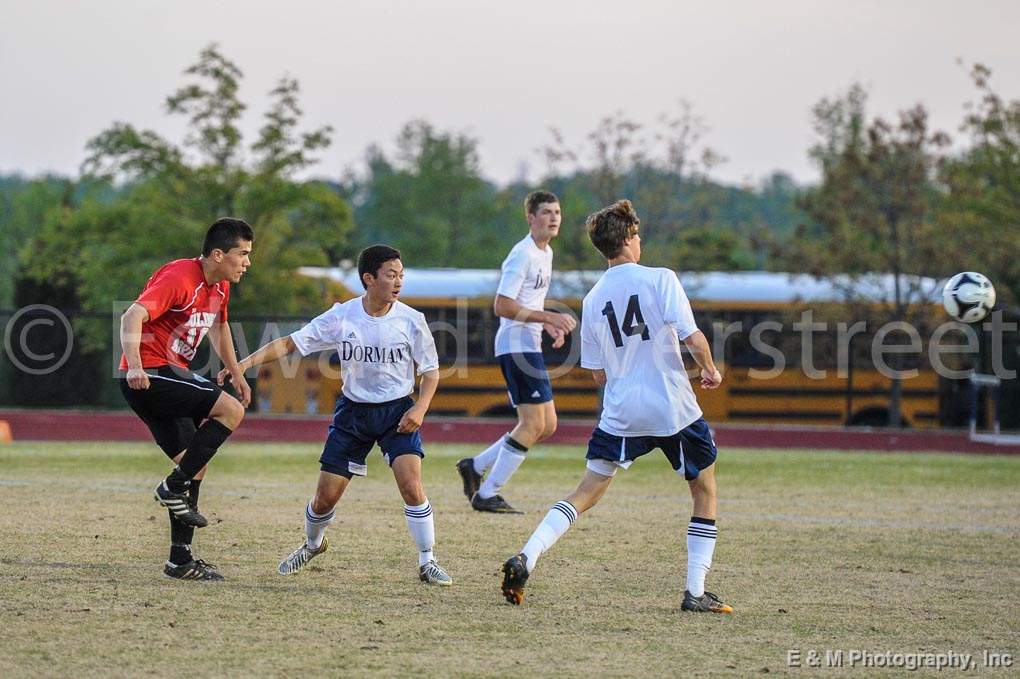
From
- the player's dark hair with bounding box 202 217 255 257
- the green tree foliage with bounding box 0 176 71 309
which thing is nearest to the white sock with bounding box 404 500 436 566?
the player's dark hair with bounding box 202 217 255 257

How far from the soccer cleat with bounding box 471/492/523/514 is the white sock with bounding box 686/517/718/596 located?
159 inches

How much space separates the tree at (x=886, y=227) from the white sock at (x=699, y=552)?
21022 millimetres

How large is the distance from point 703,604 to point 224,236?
10.9 feet

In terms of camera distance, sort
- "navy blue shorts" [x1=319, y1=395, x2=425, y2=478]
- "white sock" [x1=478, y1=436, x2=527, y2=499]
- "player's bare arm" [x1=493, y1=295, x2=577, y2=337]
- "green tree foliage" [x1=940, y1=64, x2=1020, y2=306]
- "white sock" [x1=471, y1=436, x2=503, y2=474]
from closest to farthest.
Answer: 1. "navy blue shorts" [x1=319, y1=395, x2=425, y2=478]
2. "player's bare arm" [x1=493, y1=295, x2=577, y2=337]
3. "white sock" [x1=478, y1=436, x2=527, y2=499]
4. "white sock" [x1=471, y1=436, x2=503, y2=474]
5. "green tree foliage" [x1=940, y1=64, x2=1020, y2=306]

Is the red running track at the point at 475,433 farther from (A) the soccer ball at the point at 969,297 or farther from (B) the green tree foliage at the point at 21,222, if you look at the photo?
(B) the green tree foliage at the point at 21,222

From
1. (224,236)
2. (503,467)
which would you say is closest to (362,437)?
(224,236)

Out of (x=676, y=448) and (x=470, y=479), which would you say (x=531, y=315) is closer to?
(x=470, y=479)

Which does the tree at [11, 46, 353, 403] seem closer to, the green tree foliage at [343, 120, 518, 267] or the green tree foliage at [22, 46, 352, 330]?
the green tree foliage at [22, 46, 352, 330]

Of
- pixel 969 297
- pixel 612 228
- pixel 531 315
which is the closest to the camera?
pixel 612 228

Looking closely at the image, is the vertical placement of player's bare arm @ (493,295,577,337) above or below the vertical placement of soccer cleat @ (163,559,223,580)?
above

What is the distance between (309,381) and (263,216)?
4.30m

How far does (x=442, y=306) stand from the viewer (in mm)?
29203

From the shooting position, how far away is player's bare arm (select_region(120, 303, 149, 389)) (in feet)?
23.8

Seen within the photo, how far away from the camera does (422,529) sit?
302 inches
